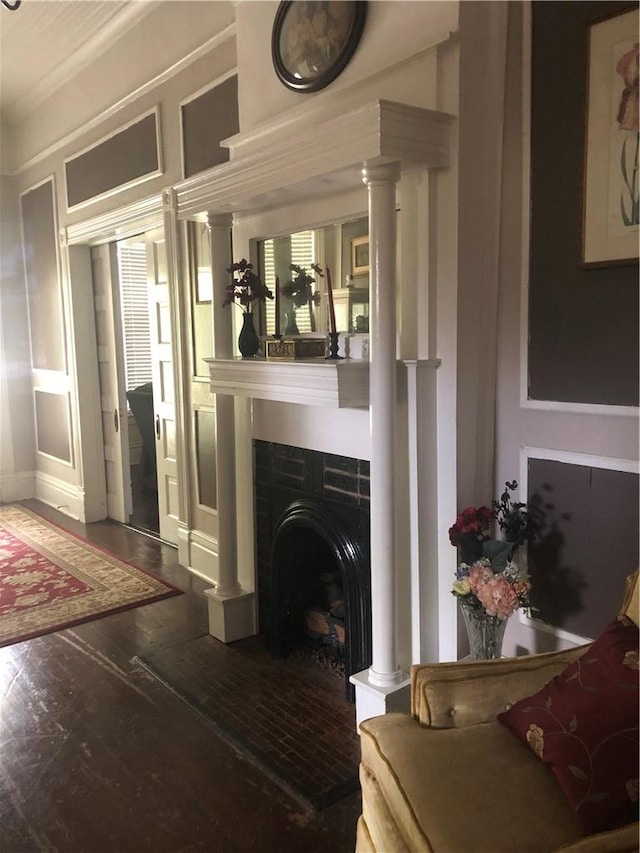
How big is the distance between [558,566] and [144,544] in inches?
128

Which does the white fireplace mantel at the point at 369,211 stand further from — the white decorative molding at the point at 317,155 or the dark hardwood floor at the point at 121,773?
the dark hardwood floor at the point at 121,773

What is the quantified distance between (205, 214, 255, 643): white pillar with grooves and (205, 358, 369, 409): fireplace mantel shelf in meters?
0.21

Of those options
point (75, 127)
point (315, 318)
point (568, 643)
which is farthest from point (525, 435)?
point (75, 127)

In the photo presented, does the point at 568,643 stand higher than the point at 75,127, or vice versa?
the point at 75,127

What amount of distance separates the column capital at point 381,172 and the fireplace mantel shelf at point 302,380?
0.57 meters

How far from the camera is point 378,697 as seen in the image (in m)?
2.27

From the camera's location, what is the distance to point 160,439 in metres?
4.62

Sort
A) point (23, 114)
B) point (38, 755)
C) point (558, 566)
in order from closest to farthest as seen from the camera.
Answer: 1. point (558, 566)
2. point (38, 755)
3. point (23, 114)

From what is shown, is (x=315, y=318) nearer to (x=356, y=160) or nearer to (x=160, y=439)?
(x=356, y=160)

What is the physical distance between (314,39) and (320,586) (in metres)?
2.22

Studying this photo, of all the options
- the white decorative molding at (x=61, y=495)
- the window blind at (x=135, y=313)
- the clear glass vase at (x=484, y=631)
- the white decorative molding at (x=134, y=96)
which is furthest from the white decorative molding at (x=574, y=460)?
the window blind at (x=135, y=313)

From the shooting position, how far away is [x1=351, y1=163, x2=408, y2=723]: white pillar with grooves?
2.14m

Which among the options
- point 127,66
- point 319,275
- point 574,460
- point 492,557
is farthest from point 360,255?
point 127,66

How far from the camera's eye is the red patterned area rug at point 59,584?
11.5ft
